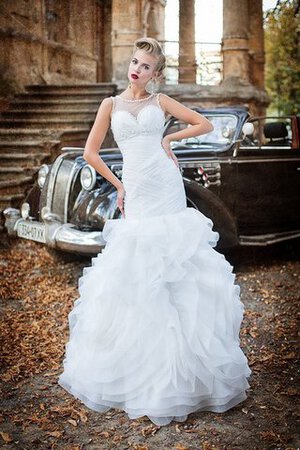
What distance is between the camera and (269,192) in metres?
6.37

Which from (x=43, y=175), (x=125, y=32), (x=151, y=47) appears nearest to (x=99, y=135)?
(x=151, y=47)

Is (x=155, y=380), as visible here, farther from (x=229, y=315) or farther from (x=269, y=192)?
(x=269, y=192)

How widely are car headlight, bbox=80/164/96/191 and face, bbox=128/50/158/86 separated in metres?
2.53

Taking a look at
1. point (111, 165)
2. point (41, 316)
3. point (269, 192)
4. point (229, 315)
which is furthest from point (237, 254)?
point (229, 315)

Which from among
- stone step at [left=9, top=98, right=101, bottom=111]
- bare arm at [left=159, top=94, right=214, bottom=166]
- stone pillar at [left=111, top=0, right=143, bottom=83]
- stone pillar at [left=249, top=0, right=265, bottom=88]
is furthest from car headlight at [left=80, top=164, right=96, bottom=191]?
stone pillar at [left=249, top=0, right=265, bottom=88]

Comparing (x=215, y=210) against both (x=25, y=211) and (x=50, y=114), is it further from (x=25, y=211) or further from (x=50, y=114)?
(x=50, y=114)

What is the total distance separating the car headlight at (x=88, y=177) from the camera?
5516 mm

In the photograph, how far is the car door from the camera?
6.14 metres

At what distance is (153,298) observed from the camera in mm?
2959

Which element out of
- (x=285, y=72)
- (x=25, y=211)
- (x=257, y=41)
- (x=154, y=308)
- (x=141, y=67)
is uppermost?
(x=285, y=72)

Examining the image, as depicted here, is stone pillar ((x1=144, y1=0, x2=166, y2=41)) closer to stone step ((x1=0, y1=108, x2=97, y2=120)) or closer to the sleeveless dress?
stone step ((x1=0, y1=108, x2=97, y2=120))

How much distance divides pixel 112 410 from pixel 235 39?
10.4 meters

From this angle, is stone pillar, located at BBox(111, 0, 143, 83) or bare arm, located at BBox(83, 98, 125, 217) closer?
bare arm, located at BBox(83, 98, 125, 217)

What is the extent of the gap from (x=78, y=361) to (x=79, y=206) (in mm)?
2711
